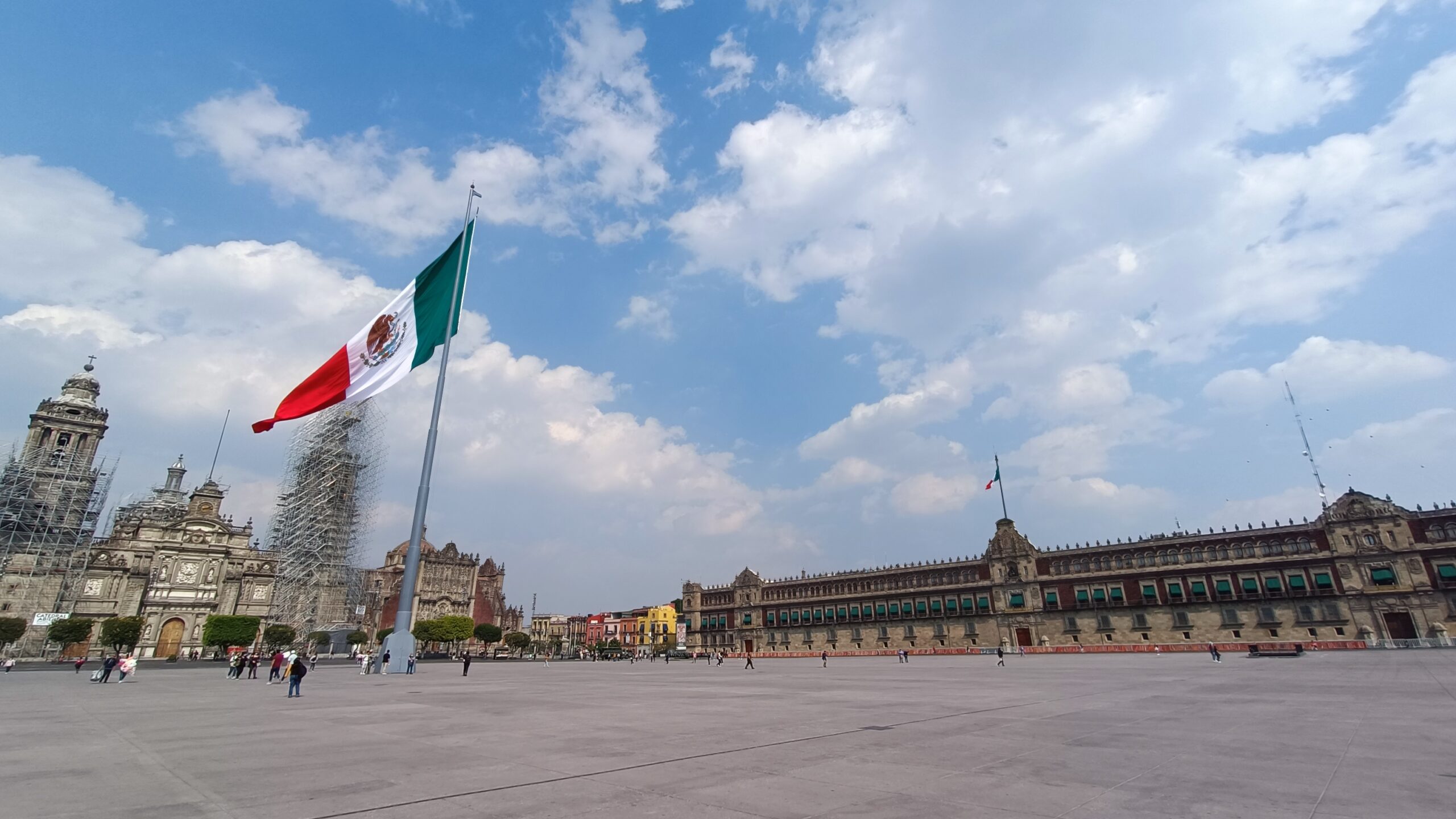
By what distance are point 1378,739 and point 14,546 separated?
97454 mm

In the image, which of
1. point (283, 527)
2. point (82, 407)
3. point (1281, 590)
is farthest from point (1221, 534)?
point (82, 407)

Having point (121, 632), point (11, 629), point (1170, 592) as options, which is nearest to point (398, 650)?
point (121, 632)

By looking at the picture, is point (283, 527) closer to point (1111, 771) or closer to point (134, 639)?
point (134, 639)

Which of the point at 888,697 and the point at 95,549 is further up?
the point at 95,549

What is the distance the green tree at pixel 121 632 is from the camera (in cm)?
5347

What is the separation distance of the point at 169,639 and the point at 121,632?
17.8 m

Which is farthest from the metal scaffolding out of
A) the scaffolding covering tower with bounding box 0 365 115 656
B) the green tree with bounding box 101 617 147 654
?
the green tree with bounding box 101 617 147 654

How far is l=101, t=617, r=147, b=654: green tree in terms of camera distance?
2105 inches

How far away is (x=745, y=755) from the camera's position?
9.55 metres

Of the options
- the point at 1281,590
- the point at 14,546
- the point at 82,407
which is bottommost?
the point at 1281,590

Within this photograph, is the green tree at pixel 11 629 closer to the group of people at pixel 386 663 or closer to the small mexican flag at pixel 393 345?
the group of people at pixel 386 663

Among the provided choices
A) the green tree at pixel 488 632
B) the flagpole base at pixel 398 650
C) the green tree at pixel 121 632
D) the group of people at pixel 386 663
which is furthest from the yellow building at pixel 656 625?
the flagpole base at pixel 398 650

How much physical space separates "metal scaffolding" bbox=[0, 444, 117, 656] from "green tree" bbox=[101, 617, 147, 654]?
39.2 ft

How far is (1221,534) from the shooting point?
68.1 m
